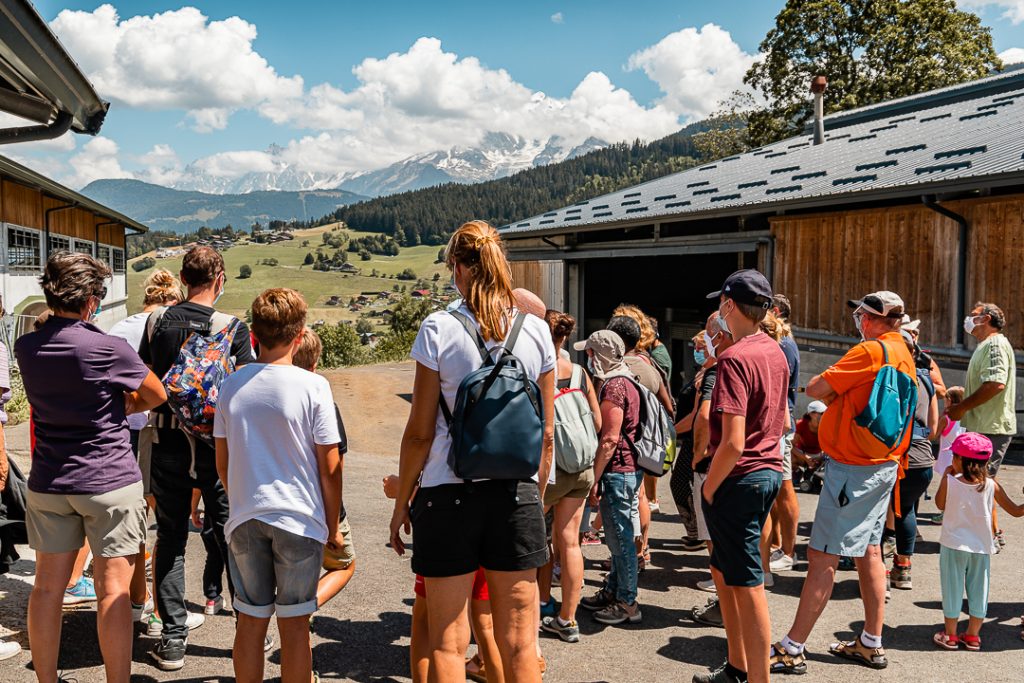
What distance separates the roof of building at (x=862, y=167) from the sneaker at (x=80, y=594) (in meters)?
9.24

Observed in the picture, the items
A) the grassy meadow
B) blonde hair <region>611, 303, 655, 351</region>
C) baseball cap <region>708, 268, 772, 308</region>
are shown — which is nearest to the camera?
baseball cap <region>708, 268, 772, 308</region>

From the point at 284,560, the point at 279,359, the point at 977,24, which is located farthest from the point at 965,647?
the point at 977,24

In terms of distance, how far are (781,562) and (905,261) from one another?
6382 millimetres

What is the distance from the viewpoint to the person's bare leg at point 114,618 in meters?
3.26

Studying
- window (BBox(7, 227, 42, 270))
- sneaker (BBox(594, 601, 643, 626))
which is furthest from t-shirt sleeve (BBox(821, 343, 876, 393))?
window (BBox(7, 227, 42, 270))

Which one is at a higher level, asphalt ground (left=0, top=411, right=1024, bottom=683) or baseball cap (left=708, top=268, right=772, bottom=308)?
baseball cap (left=708, top=268, right=772, bottom=308)

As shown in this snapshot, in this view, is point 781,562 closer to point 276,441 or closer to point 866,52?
point 276,441

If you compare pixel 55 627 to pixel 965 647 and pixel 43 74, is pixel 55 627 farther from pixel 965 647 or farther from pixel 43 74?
pixel 965 647

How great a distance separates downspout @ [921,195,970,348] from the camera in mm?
9430

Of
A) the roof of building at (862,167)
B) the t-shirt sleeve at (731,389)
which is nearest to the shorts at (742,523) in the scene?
the t-shirt sleeve at (731,389)

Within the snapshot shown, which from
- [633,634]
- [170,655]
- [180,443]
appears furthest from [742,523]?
[170,655]

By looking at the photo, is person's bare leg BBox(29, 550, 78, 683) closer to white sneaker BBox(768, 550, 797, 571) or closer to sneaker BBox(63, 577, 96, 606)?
sneaker BBox(63, 577, 96, 606)

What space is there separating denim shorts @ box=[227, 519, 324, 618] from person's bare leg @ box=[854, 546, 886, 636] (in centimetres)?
278

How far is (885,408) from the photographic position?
3926mm
